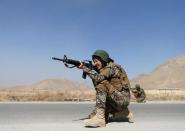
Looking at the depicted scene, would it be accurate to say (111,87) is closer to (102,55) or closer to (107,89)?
(107,89)

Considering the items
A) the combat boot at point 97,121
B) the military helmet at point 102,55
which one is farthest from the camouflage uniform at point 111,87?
the combat boot at point 97,121

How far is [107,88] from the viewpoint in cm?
839

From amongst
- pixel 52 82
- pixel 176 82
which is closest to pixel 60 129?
pixel 176 82

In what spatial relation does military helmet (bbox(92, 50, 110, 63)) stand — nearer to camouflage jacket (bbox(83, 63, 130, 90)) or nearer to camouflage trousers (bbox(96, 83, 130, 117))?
camouflage jacket (bbox(83, 63, 130, 90))

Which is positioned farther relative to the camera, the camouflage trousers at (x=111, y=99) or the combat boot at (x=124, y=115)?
the combat boot at (x=124, y=115)

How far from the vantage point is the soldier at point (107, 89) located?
822 cm

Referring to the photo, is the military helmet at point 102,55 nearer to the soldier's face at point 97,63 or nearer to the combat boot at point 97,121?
the soldier's face at point 97,63

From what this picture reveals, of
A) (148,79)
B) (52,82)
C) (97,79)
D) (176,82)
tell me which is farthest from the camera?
(52,82)

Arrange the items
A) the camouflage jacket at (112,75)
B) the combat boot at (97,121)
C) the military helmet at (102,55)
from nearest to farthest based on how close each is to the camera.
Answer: the combat boot at (97,121)
the camouflage jacket at (112,75)
the military helmet at (102,55)

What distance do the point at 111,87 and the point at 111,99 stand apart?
0.23 meters

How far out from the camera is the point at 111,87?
8.45 metres

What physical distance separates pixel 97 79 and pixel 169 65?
140617 millimetres

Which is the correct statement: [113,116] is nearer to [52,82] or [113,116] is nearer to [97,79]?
[97,79]

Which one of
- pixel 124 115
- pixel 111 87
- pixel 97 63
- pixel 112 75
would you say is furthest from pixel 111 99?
pixel 97 63
